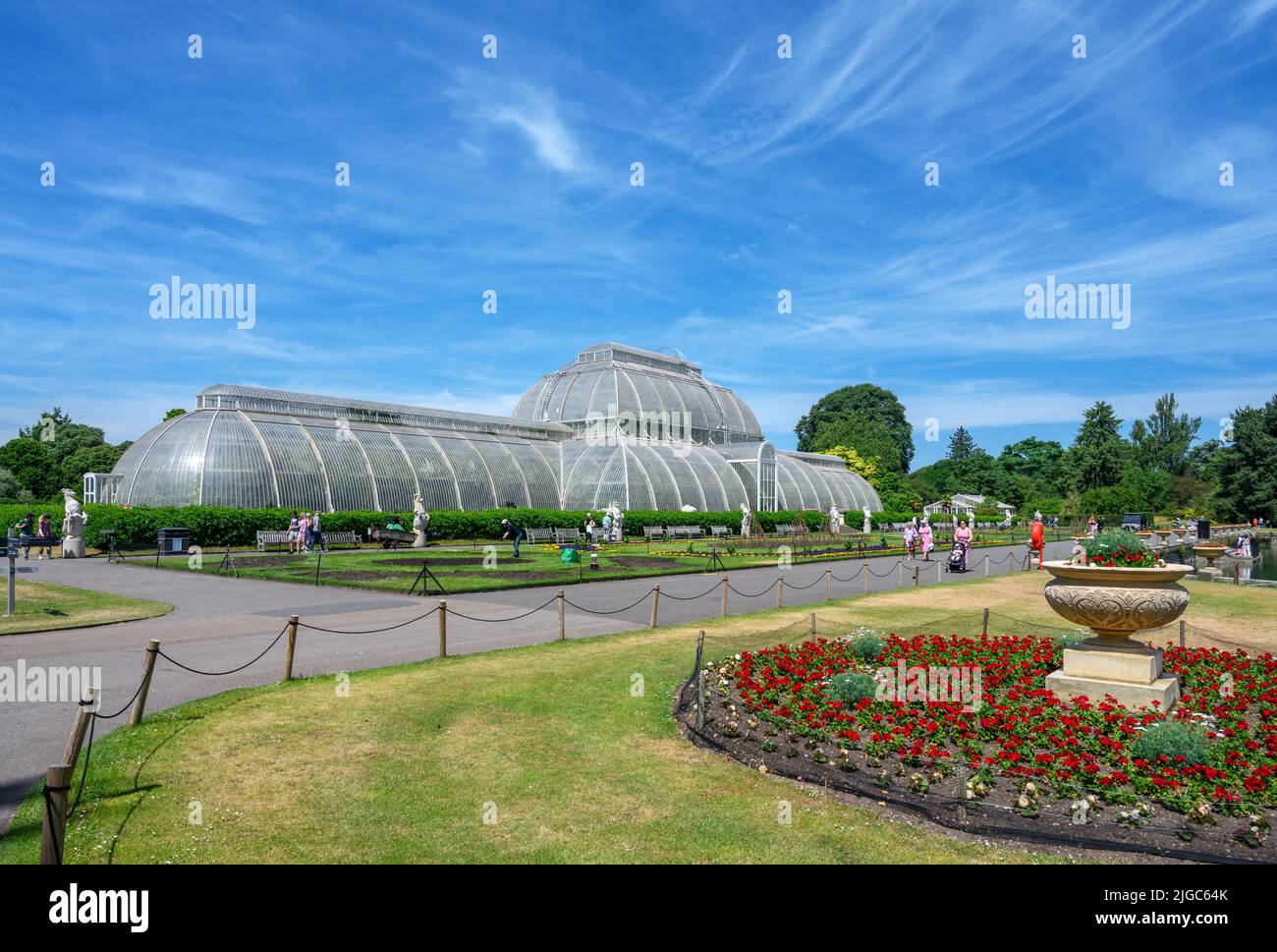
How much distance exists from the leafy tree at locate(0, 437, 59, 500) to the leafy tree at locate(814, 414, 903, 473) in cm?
8193

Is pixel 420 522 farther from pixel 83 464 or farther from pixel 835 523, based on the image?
pixel 83 464

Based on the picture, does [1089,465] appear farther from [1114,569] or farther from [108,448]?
[108,448]

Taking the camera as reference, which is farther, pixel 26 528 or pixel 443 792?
pixel 26 528

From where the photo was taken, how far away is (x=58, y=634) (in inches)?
576

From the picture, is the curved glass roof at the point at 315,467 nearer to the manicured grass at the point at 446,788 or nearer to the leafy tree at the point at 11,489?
the leafy tree at the point at 11,489

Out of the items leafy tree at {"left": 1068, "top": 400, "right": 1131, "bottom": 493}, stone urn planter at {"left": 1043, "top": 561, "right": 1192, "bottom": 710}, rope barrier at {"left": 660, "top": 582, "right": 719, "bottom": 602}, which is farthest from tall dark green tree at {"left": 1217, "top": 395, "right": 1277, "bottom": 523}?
→ stone urn planter at {"left": 1043, "top": 561, "right": 1192, "bottom": 710}

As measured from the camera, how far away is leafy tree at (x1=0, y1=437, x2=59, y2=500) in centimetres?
7306

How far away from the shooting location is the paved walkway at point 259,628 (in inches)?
377

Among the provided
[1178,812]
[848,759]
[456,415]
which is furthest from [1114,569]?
[456,415]

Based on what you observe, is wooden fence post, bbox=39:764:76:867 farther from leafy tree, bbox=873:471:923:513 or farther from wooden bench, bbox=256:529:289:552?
leafy tree, bbox=873:471:923:513

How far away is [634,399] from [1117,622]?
59.5m

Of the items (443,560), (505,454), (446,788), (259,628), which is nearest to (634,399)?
(505,454)

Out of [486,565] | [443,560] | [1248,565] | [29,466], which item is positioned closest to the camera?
[486,565]

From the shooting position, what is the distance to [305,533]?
Answer: 3769cm
